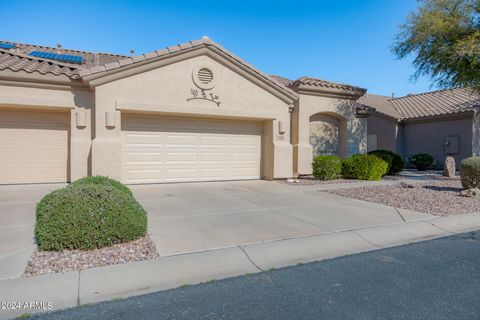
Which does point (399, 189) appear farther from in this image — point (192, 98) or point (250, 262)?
point (250, 262)

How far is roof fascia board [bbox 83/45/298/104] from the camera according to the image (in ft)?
35.5

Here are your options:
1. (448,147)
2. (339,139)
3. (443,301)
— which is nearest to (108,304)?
(443,301)

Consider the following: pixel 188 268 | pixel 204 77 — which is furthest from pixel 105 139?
pixel 188 268

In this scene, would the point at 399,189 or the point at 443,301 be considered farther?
the point at 399,189

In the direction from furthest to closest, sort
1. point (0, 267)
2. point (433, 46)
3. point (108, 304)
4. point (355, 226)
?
point (433, 46)
point (355, 226)
point (0, 267)
point (108, 304)

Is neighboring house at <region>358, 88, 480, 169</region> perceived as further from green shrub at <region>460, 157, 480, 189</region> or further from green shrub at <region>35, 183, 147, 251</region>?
green shrub at <region>35, 183, 147, 251</region>

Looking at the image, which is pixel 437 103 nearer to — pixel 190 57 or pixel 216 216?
pixel 190 57

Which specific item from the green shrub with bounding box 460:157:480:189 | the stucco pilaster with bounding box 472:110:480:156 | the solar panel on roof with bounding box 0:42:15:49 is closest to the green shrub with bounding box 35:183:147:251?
the green shrub with bounding box 460:157:480:189

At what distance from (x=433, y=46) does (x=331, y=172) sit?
6809 mm

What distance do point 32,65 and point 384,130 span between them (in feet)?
72.9

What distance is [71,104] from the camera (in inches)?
437

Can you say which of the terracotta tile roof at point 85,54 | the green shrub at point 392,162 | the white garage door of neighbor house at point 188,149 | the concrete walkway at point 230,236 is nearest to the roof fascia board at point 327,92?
the white garage door of neighbor house at point 188,149

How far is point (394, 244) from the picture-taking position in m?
5.93

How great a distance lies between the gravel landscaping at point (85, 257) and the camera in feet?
14.5
